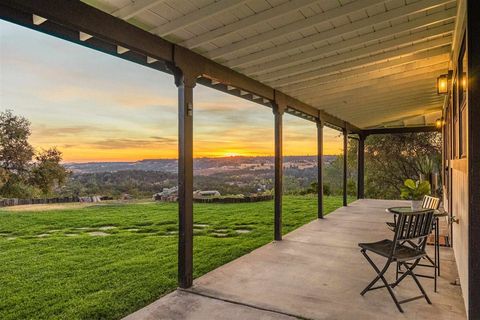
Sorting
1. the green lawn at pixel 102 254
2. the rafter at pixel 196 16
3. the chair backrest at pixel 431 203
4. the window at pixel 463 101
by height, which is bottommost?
the green lawn at pixel 102 254

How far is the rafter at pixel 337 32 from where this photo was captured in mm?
3035

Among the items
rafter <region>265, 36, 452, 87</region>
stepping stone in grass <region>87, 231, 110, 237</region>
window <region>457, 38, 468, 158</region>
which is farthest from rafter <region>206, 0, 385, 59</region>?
stepping stone in grass <region>87, 231, 110, 237</region>

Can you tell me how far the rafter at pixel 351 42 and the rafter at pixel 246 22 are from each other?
1161 mm

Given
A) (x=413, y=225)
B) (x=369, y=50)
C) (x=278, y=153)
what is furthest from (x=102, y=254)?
(x=369, y=50)

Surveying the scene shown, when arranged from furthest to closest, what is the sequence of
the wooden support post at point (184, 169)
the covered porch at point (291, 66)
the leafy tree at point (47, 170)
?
the leafy tree at point (47, 170) → the wooden support post at point (184, 169) → the covered porch at point (291, 66)

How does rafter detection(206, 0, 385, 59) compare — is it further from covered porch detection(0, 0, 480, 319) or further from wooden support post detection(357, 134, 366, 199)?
wooden support post detection(357, 134, 366, 199)

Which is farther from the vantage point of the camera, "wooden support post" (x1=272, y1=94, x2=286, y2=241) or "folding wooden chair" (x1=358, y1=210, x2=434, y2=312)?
"wooden support post" (x1=272, y1=94, x2=286, y2=241)

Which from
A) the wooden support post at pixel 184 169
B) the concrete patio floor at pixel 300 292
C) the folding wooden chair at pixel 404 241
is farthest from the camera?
the wooden support post at pixel 184 169

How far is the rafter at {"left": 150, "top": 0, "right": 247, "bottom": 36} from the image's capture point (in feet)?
9.03

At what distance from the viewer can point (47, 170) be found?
38.3 feet

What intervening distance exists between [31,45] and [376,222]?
9.28 meters

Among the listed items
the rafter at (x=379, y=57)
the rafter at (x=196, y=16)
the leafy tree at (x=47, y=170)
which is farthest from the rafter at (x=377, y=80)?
the leafy tree at (x=47, y=170)

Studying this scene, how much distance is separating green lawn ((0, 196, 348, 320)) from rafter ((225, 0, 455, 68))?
8.65 feet

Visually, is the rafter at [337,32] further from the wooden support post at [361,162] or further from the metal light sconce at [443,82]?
the wooden support post at [361,162]
